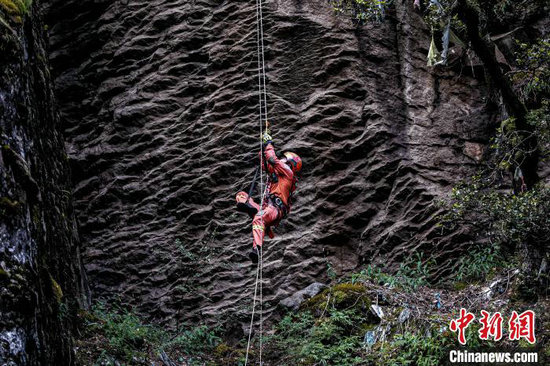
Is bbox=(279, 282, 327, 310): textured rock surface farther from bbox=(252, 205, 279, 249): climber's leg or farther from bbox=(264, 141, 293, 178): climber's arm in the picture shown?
bbox=(264, 141, 293, 178): climber's arm

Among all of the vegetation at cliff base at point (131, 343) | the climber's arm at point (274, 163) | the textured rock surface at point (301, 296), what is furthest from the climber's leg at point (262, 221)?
the vegetation at cliff base at point (131, 343)

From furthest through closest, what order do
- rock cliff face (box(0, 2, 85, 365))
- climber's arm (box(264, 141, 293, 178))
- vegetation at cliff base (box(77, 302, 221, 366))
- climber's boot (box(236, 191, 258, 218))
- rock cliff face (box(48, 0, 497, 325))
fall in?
rock cliff face (box(48, 0, 497, 325)) < climber's arm (box(264, 141, 293, 178)) < climber's boot (box(236, 191, 258, 218)) < vegetation at cliff base (box(77, 302, 221, 366)) < rock cliff face (box(0, 2, 85, 365))

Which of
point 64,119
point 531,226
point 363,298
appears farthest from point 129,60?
point 531,226

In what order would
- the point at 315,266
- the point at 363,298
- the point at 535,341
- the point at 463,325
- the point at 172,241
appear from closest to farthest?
the point at 535,341
the point at 463,325
the point at 363,298
the point at 315,266
the point at 172,241

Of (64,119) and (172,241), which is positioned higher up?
(64,119)

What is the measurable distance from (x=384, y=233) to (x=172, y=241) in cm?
435

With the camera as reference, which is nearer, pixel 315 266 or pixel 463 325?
pixel 463 325

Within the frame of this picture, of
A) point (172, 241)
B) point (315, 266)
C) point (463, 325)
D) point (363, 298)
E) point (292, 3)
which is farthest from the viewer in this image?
point (292, 3)

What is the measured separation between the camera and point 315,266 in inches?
393

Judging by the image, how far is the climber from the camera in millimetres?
8102

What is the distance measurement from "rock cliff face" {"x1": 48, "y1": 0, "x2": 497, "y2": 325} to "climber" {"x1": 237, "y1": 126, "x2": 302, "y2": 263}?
201cm

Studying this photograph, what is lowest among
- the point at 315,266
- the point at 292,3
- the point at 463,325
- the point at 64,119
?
the point at 315,266

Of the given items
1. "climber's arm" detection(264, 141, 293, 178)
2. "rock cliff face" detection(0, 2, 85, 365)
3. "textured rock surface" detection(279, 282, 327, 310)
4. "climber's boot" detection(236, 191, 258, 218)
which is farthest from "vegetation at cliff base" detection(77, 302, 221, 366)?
"climber's arm" detection(264, 141, 293, 178)

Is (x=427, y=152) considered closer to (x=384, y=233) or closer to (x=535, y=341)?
(x=384, y=233)
